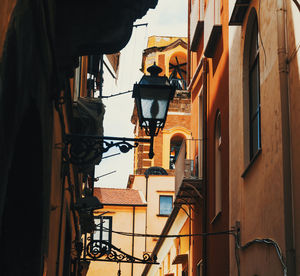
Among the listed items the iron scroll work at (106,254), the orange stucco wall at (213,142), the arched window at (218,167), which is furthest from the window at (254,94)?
the arched window at (218,167)

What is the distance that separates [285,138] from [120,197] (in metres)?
36.3

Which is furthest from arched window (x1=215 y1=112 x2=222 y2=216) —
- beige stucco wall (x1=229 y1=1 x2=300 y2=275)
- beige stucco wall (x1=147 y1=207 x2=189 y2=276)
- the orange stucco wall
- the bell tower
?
the bell tower

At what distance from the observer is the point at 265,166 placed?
10695mm

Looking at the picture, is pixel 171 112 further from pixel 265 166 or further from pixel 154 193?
pixel 265 166

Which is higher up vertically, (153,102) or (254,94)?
(254,94)

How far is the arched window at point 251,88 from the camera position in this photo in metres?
12.2

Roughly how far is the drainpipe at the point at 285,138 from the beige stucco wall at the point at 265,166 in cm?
14

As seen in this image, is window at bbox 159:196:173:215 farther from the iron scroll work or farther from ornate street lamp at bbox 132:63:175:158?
ornate street lamp at bbox 132:63:175:158

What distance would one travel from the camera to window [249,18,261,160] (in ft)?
39.5

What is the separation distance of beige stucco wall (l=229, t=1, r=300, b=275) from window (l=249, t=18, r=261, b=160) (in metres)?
0.27

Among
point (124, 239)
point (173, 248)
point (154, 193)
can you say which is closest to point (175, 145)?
point (154, 193)

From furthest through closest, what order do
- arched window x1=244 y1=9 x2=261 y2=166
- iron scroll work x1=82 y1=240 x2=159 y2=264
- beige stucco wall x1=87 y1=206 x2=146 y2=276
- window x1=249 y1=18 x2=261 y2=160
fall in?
beige stucco wall x1=87 y1=206 x2=146 y2=276 → iron scroll work x1=82 y1=240 x2=159 y2=264 → arched window x1=244 y1=9 x2=261 y2=166 → window x1=249 y1=18 x2=261 y2=160

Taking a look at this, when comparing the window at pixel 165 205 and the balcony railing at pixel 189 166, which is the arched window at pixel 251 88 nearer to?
the balcony railing at pixel 189 166

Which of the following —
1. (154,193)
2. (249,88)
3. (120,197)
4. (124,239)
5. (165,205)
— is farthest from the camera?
(154,193)
